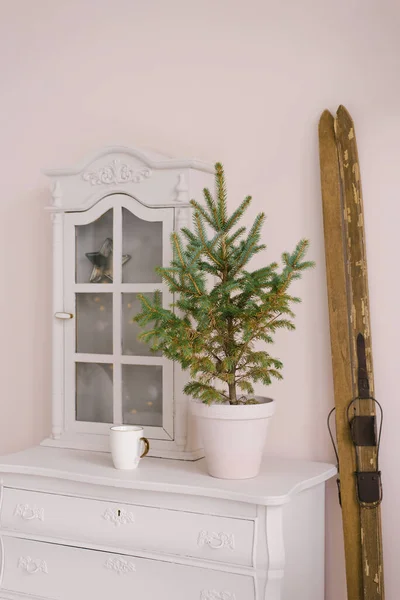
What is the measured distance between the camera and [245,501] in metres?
2.21

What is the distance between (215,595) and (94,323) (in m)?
1.01

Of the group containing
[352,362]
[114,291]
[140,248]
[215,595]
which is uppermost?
[140,248]

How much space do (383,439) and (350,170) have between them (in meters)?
0.84

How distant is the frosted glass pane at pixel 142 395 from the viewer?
272cm

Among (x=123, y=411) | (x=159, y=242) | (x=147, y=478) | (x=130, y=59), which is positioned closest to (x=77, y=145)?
(x=130, y=59)

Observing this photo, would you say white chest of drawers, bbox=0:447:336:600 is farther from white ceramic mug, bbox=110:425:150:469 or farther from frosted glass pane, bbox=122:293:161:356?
frosted glass pane, bbox=122:293:161:356

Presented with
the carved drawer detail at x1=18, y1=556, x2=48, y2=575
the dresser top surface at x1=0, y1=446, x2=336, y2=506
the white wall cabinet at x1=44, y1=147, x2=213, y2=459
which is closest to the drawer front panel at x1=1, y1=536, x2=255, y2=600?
the carved drawer detail at x1=18, y1=556, x2=48, y2=575

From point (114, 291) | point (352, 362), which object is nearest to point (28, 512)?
point (114, 291)

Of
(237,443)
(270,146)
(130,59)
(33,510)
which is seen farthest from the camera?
(130,59)

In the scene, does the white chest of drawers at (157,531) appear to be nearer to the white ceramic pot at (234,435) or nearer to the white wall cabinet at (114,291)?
the white ceramic pot at (234,435)

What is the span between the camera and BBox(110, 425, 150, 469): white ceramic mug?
8.20ft

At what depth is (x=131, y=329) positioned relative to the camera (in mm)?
2781

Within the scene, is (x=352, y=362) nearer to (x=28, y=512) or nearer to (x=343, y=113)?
(x=343, y=113)

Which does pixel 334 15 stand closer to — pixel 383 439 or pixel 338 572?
pixel 383 439
